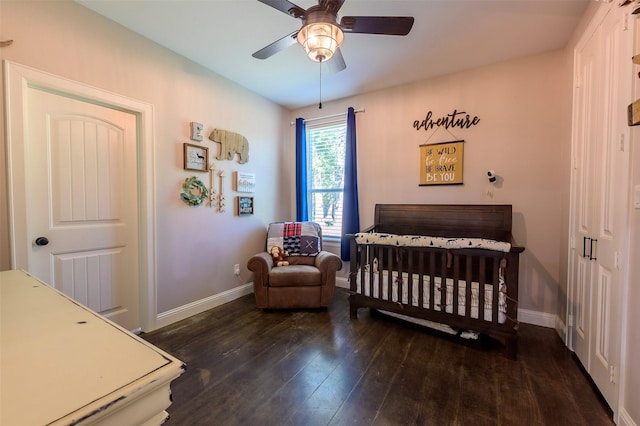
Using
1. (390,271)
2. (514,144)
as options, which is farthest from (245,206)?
(514,144)

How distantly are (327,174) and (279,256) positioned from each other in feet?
4.61

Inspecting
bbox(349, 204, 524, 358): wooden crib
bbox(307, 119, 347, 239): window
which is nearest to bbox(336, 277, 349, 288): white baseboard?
bbox(307, 119, 347, 239): window

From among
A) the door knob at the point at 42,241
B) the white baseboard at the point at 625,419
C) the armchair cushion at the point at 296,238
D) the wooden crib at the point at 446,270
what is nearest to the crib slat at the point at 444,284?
the wooden crib at the point at 446,270

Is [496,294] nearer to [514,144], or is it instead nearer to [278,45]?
[514,144]

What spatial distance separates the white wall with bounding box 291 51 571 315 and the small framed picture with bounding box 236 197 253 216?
1.88m

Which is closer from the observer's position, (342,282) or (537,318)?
(537,318)

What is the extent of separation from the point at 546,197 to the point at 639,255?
1441mm

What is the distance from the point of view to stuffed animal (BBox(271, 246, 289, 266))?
3067 millimetres

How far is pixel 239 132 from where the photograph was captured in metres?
3.20

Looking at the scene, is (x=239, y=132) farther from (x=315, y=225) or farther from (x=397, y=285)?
(x=397, y=285)

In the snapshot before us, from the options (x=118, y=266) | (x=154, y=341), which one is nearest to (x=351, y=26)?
(x=118, y=266)

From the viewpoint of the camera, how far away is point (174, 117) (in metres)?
2.54

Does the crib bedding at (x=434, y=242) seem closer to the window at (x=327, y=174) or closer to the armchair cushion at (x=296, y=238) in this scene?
the armchair cushion at (x=296, y=238)

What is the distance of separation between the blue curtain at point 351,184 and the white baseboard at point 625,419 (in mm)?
2469
